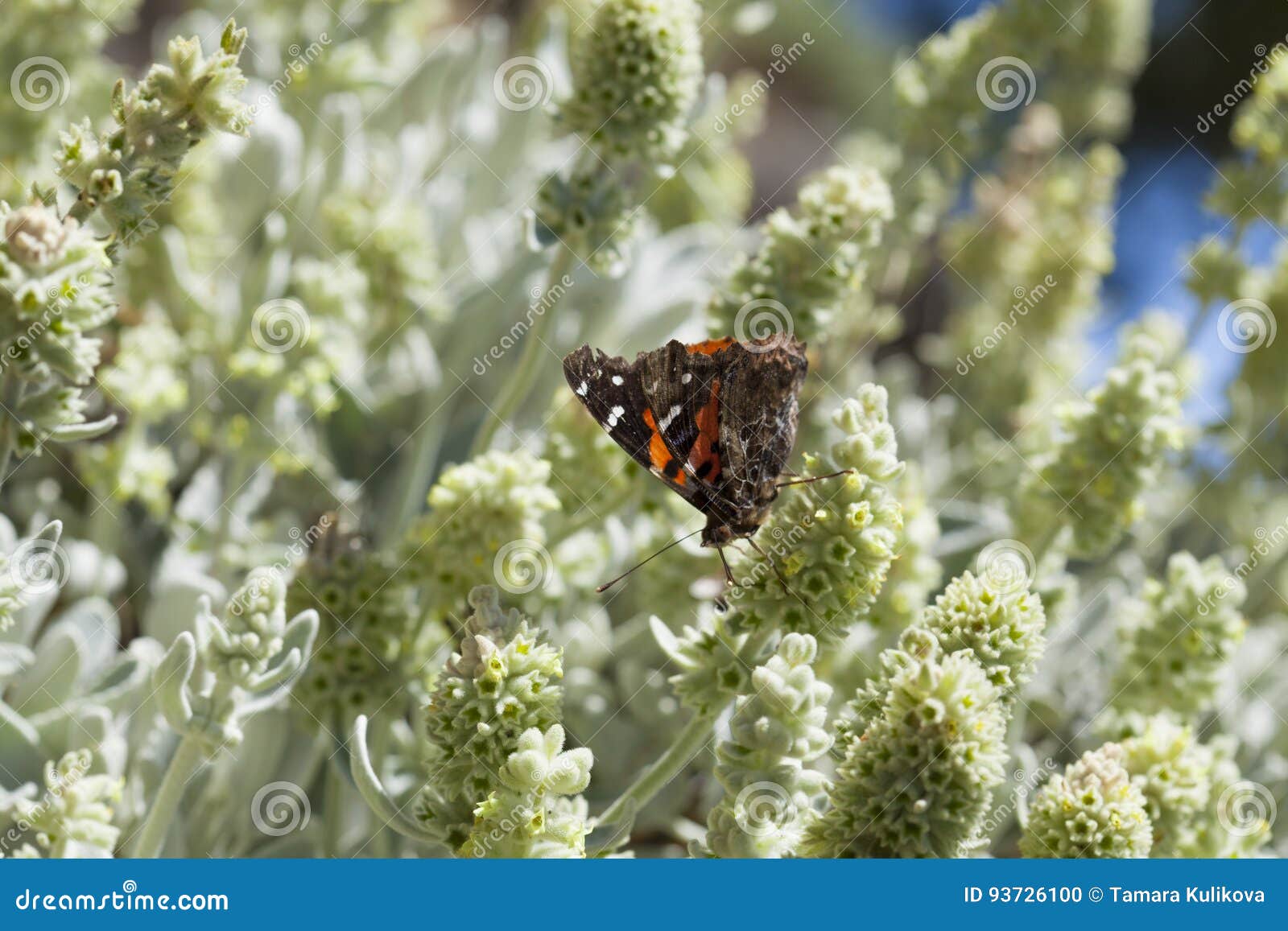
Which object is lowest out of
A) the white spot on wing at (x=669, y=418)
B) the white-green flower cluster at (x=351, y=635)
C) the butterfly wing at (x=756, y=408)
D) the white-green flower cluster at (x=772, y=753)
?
the white-green flower cluster at (x=351, y=635)

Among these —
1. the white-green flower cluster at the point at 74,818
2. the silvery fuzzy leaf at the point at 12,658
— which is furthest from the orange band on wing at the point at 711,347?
the silvery fuzzy leaf at the point at 12,658

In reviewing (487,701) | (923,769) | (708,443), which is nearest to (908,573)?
(708,443)

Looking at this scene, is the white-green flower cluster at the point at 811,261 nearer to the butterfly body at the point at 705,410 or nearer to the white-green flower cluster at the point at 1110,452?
the butterfly body at the point at 705,410

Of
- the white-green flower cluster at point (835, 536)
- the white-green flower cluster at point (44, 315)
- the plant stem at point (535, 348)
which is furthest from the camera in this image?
the plant stem at point (535, 348)

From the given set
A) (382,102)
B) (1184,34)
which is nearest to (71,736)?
(382,102)

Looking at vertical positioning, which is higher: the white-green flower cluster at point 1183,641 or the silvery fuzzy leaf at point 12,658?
the white-green flower cluster at point 1183,641

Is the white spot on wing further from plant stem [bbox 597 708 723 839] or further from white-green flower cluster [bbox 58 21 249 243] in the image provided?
white-green flower cluster [bbox 58 21 249 243]

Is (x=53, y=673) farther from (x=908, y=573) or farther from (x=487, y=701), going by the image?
(x=908, y=573)

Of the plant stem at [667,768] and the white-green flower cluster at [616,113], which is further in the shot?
the white-green flower cluster at [616,113]
